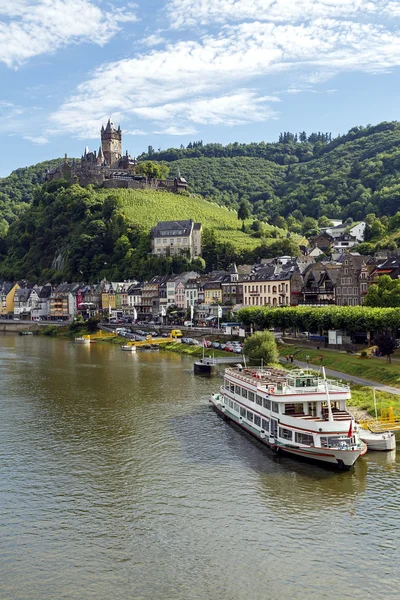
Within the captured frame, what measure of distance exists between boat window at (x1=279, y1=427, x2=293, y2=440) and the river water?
4.24ft

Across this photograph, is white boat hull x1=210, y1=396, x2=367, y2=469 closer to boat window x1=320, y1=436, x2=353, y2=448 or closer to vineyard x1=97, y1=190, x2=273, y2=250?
boat window x1=320, y1=436, x2=353, y2=448

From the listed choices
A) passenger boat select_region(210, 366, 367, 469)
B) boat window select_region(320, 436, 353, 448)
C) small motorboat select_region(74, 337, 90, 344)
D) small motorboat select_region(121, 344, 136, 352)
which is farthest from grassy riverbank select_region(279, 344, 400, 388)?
small motorboat select_region(74, 337, 90, 344)

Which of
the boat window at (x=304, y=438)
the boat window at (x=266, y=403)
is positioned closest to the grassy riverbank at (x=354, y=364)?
the boat window at (x=266, y=403)

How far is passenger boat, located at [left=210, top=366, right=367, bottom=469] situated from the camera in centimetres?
3550

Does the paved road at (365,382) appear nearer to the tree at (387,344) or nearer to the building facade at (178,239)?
the tree at (387,344)

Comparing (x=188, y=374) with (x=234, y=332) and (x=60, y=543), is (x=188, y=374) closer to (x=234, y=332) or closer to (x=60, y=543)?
(x=234, y=332)

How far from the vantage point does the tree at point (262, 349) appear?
65.3 meters

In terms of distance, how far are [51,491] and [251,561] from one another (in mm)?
12579

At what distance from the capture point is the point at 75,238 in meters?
187

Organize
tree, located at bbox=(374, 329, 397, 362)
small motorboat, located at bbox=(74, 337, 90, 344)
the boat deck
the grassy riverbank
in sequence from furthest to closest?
small motorboat, located at bbox=(74, 337, 90, 344)
tree, located at bbox=(374, 329, 397, 362)
the grassy riverbank
the boat deck

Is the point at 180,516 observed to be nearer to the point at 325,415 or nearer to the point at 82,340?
the point at 325,415

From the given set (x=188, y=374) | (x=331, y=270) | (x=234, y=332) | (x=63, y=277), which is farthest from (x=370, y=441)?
(x=63, y=277)

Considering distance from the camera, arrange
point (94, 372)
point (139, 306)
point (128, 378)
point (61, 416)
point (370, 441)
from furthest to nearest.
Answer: point (139, 306)
point (94, 372)
point (128, 378)
point (61, 416)
point (370, 441)

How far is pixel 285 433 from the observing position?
38.4m
